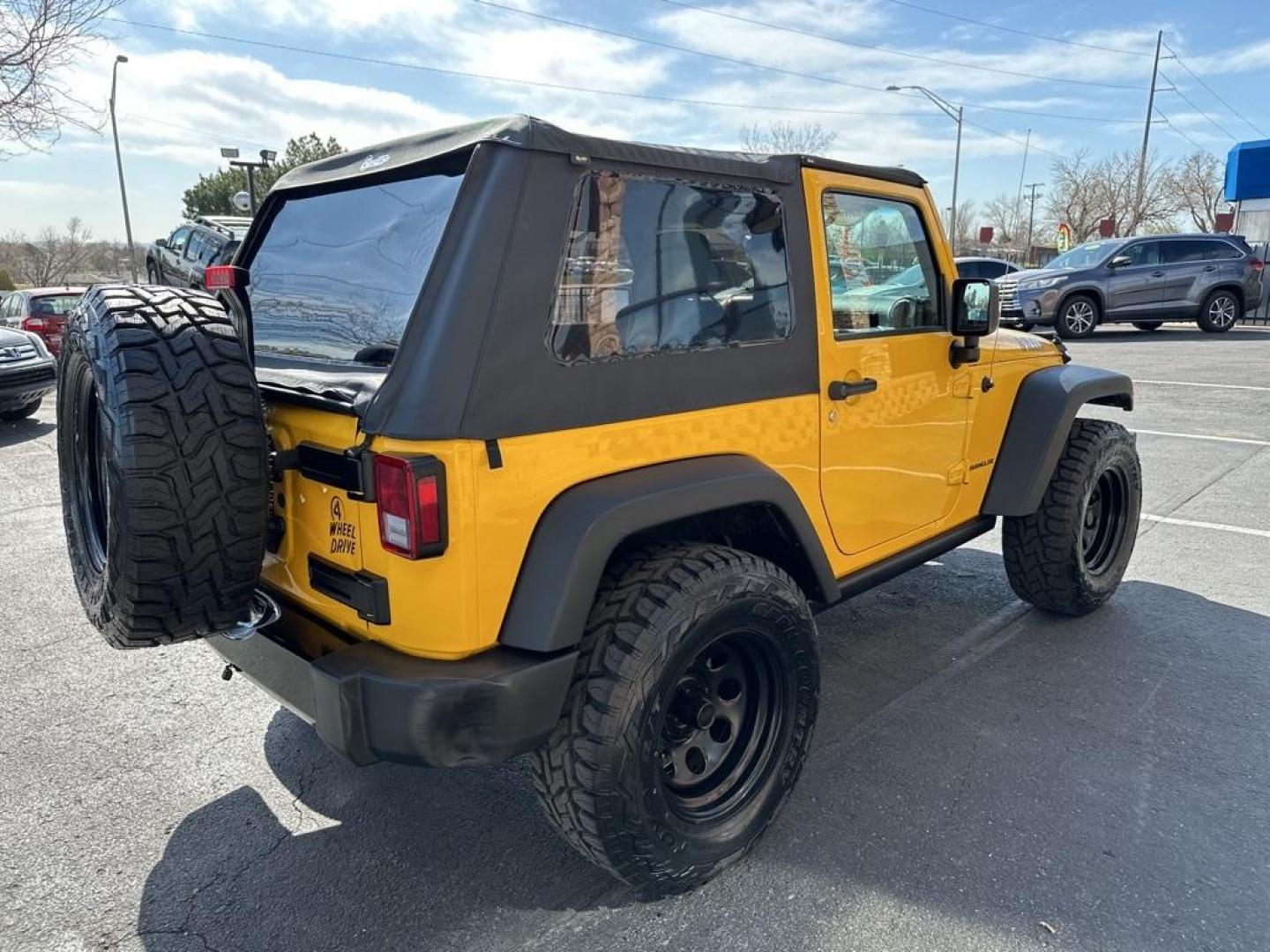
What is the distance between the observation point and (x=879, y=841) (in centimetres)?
256

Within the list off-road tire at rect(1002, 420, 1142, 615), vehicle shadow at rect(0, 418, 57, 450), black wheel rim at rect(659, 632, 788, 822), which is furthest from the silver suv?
black wheel rim at rect(659, 632, 788, 822)

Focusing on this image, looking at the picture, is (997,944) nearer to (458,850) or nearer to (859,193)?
(458,850)

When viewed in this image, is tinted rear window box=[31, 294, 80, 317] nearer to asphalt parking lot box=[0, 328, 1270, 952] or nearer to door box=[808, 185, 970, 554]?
asphalt parking lot box=[0, 328, 1270, 952]

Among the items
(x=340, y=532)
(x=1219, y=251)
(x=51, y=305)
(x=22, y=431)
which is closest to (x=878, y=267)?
(x=340, y=532)

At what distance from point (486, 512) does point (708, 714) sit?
960mm

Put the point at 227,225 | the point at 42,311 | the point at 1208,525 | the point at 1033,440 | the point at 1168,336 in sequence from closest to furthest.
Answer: the point at 1033,440
the point at 1208,525
the point at 42,311
the point at 227,225
the point at 1168,336

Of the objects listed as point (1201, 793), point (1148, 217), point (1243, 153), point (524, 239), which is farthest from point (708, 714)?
point (1148, 217)

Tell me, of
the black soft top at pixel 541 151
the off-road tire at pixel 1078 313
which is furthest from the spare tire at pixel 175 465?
the off-road tire at pixel 1078 313

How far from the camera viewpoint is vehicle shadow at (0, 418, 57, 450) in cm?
839

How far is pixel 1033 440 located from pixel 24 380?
914 centimetres

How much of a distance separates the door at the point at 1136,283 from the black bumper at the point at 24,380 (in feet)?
53.3

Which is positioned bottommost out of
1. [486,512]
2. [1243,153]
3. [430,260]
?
[486,512]

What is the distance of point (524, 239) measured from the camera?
6.70 ft

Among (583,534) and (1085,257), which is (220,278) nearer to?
(583,534)
